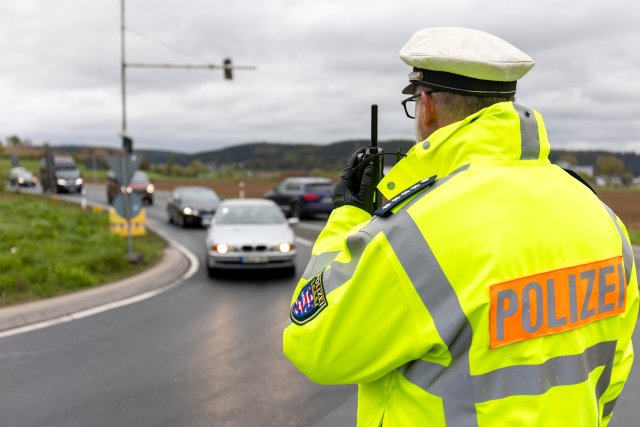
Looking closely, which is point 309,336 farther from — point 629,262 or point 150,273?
point 150,273

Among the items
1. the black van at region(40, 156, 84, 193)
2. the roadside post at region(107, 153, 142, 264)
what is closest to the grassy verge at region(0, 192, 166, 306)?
the roadside post at region(107, 153, 142, 264)

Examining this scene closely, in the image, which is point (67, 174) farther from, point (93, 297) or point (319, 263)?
point (319, 263)

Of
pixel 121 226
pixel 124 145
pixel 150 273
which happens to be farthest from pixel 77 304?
pixel 124 145

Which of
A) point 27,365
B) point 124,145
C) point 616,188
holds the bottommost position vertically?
point 616,188

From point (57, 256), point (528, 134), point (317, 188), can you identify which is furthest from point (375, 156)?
point (317, 188)

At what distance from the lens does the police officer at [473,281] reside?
1.31m

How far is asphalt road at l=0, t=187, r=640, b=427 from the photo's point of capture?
461 centimetres

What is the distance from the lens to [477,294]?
1300mm

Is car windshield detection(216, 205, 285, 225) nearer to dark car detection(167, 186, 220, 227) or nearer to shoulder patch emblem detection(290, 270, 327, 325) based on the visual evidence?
dark car detection(167, 186, 220, 227)

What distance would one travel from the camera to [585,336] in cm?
143

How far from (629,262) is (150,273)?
10.2 m

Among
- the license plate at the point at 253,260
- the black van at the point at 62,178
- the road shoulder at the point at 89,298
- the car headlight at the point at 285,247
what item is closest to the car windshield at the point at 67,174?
the black van at the point at 62,178

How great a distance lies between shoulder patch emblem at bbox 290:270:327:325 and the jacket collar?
390 mm

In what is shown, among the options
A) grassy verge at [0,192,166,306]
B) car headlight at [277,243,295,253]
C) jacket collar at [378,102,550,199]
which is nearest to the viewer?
jacket collar at [378,102,550,199]
